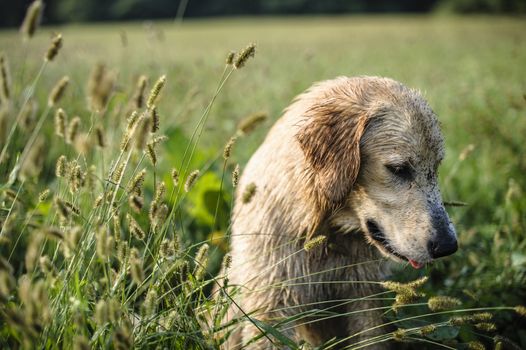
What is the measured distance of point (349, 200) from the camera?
268 cm

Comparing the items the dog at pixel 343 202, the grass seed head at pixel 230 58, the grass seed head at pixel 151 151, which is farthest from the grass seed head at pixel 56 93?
the dog at pixel 343 202

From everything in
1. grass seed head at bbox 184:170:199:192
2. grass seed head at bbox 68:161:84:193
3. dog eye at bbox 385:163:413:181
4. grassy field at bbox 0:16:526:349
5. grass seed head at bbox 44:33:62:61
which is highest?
grass seed head at bbox 44:33:62:61

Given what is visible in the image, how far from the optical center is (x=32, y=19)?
1.93 meters

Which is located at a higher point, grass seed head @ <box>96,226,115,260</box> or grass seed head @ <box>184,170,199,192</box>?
grass seed head @ <box>184,170,199,192</box>

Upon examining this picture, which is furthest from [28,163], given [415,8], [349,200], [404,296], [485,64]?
[415,8]

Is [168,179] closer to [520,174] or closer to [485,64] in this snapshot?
[520,174]

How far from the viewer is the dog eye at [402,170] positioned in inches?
102

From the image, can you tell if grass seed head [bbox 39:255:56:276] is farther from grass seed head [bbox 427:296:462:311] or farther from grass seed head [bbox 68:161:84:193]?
grass seed head [bbox 427:296:462:311]

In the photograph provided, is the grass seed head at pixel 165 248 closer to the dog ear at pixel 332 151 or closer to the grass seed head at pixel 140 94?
the grass seed head at pixel 140 94

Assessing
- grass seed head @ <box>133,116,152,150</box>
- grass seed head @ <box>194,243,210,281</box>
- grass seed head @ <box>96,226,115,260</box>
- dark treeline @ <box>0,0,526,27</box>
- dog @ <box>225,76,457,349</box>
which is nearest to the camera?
grass seed head @ <box>96,226,115,260</box>

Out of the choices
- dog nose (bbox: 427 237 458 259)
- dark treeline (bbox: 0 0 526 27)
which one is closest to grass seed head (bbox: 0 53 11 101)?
dog nose (bbox: 427 237 458 259)

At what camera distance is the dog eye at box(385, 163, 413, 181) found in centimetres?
259

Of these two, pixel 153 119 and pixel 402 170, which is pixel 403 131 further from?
pixel 153 119

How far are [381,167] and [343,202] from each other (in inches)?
10.3
